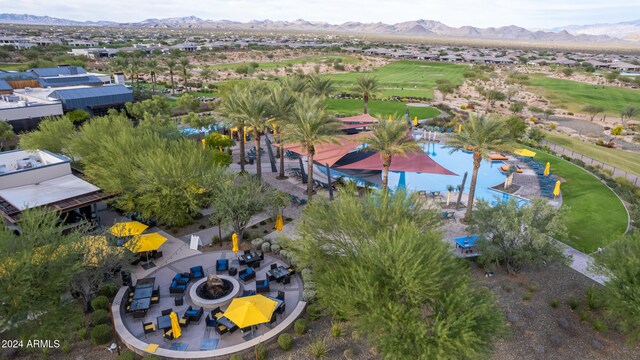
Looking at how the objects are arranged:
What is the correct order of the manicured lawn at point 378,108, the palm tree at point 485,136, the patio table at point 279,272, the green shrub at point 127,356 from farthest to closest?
the manicured lawn at point 378,108
the palm tree at point 485,136
the patio table at point 279,272
the green shrub at point 127,356

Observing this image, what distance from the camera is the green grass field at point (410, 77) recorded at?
319 ft

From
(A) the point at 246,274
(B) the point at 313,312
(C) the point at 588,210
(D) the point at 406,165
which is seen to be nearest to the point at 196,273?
(A) the point at 246,274

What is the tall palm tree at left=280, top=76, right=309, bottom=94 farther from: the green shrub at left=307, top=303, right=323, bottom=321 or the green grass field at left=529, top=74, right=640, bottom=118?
the green grass field at left=529, top=74, right=640, bottom=118

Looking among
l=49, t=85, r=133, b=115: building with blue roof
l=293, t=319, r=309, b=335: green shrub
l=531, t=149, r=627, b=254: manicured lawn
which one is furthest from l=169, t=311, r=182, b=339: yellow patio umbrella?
l=49, t=85, r=133, b=115: building with blue roof

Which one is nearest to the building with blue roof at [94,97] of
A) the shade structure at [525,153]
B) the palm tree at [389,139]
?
the palm tree at [389,139]

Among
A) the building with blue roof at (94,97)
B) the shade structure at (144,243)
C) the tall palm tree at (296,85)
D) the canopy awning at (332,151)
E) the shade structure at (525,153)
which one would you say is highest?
the tall palm tree at (296,85)

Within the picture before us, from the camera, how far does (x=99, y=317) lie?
1880cm

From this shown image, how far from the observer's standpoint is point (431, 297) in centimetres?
1494

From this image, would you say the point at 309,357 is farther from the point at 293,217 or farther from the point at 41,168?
the point at 41,168

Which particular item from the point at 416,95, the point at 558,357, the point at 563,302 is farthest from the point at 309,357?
the point at 416,95

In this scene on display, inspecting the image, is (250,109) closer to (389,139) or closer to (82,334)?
(389,139)

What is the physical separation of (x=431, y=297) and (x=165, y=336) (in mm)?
11902

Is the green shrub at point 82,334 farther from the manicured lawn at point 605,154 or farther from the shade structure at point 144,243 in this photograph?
the manicured lawn at point 605,154

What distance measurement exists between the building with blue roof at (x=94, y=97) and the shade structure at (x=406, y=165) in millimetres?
41805
